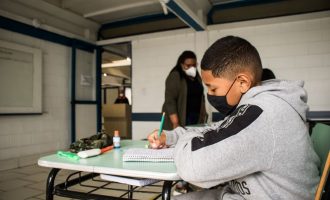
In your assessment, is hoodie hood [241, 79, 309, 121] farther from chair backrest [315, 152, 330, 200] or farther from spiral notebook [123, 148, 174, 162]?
spiral notebook [123, 148, 174, 162]

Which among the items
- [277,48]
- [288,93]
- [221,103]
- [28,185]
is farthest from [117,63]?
[288,93]

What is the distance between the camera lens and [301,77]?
4234 mm

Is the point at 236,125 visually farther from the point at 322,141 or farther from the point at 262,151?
the point at 322,141

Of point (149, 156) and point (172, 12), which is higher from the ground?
point (172, 12)

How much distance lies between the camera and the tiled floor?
268 cm

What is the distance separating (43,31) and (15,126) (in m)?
1.70

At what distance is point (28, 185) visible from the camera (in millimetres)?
3070

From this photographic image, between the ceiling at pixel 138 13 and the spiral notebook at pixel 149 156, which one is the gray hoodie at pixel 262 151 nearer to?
the spiral notebook at pixel 149 156

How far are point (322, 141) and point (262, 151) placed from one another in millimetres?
526

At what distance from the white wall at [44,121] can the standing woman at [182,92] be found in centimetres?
256

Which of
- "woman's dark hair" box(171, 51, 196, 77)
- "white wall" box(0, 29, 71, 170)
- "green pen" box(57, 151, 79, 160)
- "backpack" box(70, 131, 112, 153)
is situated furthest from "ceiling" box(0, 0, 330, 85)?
"green pen" box(57, 151, 79, 160)

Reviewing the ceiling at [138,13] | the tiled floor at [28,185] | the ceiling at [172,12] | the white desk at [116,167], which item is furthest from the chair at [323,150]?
the ceiling at [172,12]

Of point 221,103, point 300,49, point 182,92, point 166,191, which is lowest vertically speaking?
point 166,191

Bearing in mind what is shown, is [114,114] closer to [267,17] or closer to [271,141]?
[267,17]
